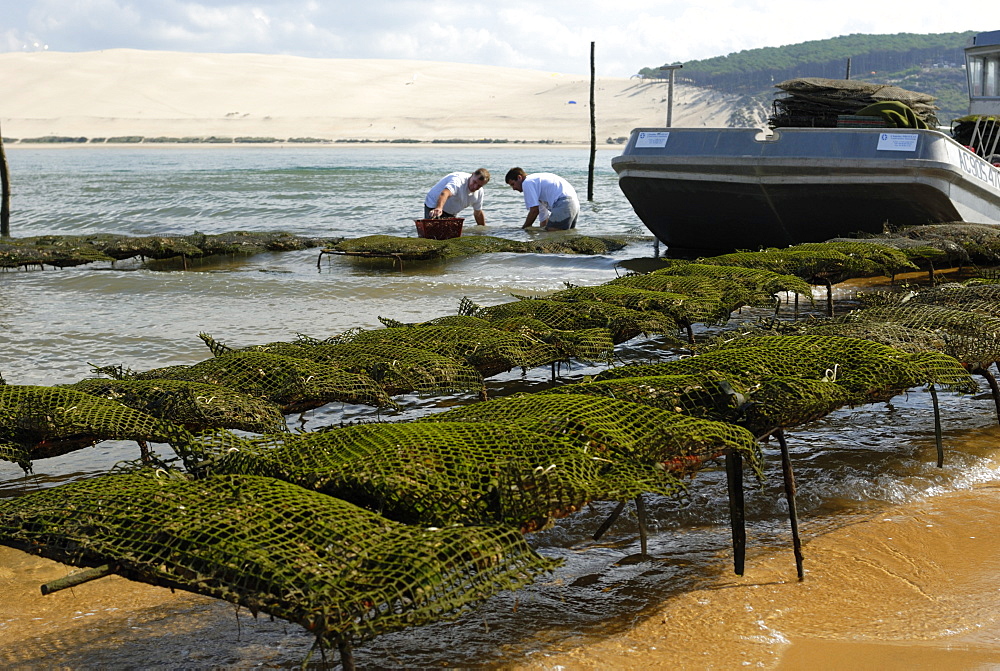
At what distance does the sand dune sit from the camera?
95.6 metres

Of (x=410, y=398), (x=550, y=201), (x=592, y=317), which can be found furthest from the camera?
(x=550, y=201)

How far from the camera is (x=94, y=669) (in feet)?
10.8

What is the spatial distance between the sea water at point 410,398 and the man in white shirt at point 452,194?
1324 millimetres

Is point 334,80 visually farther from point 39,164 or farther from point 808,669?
point 808,669

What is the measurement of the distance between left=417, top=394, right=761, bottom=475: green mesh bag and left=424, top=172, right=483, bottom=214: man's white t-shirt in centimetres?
1165

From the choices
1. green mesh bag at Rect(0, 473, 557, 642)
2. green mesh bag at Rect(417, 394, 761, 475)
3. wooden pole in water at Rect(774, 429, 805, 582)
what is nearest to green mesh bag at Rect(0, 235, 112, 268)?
green mesh bag at Rect(417, 394, 761, 475)

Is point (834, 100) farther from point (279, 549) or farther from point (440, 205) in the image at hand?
point (279, 549)

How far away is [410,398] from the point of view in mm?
6848

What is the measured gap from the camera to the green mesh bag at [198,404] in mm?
4312

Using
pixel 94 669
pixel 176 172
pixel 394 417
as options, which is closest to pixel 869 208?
pixel 394 417

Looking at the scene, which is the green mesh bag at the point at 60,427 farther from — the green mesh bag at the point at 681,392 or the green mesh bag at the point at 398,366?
the green mesh bag at the point at 681,392

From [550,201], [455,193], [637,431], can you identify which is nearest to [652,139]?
[455,193]

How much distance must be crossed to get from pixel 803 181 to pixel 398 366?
9.02 meters

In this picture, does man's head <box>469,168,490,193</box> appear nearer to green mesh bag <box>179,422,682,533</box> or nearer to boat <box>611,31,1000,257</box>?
boat <box>611,31,1000,257</box>
